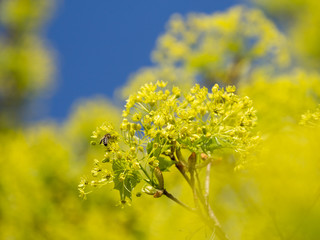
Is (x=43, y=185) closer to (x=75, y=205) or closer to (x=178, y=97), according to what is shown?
(x=75, y=205)

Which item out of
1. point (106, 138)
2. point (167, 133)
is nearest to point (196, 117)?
point (167, 133)

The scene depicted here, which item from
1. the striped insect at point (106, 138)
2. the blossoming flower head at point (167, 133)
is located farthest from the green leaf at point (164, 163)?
the striped insect at point (106, 138)

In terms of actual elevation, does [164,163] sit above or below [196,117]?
below

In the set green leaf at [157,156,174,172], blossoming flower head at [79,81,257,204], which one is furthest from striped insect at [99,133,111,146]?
green leaf at [157,156,174,172]

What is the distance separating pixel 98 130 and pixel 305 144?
640mm

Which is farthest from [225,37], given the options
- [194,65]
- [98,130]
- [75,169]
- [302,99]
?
[98,130]

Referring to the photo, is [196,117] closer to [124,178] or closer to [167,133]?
[167,133]

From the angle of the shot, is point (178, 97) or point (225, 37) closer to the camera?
point (178, 97)

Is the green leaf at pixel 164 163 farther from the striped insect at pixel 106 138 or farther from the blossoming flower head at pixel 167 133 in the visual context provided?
the striped insect at pixel 106 138

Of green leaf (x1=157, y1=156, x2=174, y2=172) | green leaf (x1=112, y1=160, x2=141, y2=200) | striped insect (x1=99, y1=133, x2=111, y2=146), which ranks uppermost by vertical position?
striped insect (x1=99, y1=133, x2=111, y2=146)

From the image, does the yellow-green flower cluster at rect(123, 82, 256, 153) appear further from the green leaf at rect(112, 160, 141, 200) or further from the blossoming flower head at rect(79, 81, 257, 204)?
the green leaf at rect(112, 160, 141, 200)

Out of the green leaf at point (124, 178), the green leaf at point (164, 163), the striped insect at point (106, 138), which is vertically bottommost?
the green leaf at point (124, 178)

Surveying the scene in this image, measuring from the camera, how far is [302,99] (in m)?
2.43

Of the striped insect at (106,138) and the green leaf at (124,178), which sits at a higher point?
the striped insect at (106,138)
